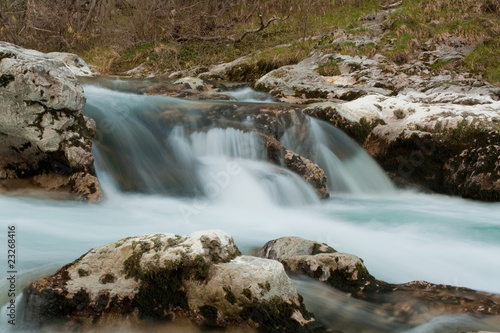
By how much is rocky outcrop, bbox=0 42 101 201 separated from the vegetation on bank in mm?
8358

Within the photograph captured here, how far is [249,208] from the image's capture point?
6.09 metres

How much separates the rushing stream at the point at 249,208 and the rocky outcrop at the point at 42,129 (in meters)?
0.39

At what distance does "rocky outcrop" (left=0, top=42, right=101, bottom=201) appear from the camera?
5.23 meters

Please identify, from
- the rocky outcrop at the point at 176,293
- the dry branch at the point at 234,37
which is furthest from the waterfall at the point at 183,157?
the dry branch at the point at 234,37

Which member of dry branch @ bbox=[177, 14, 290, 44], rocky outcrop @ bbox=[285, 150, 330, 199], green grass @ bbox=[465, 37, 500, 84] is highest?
dry branch @ bbox=[177, 14, 290, 44]

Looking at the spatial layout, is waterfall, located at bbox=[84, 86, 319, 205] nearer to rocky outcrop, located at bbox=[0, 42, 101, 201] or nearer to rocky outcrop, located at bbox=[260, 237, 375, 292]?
rocky outcrop, located at bbox=[0, 42, 101, 201]

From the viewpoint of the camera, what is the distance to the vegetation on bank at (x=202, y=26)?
1306 cm

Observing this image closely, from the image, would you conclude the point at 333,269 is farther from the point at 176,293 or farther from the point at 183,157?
the point at 183,157

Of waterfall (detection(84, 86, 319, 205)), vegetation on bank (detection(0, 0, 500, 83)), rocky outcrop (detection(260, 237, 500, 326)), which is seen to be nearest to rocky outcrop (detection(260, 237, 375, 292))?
rocky outcrop (detection(260, 237, 500, 326))

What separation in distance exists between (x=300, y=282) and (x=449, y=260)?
6.75 feet

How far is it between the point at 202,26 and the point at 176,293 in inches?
660

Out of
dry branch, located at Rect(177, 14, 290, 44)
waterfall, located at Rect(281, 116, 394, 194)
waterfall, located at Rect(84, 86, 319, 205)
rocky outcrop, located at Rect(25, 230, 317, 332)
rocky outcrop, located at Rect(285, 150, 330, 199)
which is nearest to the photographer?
rocky outcrop, located at Rect(25, 230, 317, 332)

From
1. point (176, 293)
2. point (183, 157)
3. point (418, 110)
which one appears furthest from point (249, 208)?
point (418, 110)

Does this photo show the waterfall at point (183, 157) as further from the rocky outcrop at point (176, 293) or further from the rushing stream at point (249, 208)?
the rocky outcrop at point (176, 293)
